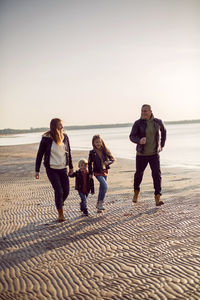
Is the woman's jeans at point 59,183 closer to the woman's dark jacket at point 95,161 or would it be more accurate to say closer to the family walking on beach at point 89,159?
the family walking on beach at point 89,159

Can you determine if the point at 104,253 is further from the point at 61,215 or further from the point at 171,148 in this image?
the point at 171,148

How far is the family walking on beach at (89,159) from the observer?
6.18 meters

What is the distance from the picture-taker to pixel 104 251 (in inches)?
183

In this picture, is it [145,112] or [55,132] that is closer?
[55,132]

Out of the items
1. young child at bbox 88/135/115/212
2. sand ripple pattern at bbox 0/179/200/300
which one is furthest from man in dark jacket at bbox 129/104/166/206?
sand ripple pattern at bbox 0/179/200/300

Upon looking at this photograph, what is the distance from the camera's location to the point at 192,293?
3393 mm

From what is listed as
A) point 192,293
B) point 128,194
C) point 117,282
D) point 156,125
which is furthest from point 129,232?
point 128,194

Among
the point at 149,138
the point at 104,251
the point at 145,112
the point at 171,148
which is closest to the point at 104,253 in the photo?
the point at 104,251

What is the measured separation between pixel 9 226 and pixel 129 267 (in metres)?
3.02

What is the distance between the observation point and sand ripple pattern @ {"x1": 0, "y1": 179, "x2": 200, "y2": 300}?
11.7 ft

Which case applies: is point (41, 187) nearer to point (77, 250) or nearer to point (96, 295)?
point (77, 250)

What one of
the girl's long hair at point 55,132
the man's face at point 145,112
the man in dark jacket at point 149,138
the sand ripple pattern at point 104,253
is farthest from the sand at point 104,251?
the man's face at point 145,112

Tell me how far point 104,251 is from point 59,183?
6.41 feet

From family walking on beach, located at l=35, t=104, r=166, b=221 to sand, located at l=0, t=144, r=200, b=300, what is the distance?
0.53 m
